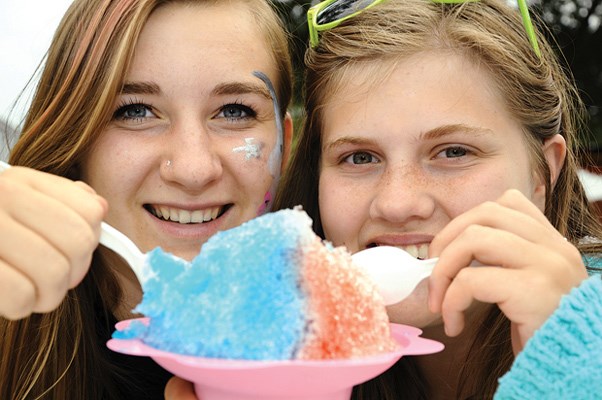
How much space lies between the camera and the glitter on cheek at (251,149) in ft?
6.28

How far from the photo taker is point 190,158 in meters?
1.74

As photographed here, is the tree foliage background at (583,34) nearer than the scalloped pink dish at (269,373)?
No

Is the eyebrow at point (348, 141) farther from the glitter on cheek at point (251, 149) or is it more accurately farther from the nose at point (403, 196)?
the glitter on cheek at point (251, 149)

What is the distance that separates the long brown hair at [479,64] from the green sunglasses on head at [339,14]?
2 cm

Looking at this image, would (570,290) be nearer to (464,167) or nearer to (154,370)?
(464,167)

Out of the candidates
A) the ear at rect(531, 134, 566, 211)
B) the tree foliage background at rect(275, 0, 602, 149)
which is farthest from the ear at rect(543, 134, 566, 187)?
the tree foliage background at rect(275, 0, 602, 149)

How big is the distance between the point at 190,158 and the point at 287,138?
543 mm

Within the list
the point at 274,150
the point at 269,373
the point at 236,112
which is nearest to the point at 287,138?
the point at 274,150

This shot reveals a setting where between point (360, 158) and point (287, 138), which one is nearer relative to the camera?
point (360, 158)

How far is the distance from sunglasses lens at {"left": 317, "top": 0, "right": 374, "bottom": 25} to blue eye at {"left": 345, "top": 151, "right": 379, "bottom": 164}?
442 mm

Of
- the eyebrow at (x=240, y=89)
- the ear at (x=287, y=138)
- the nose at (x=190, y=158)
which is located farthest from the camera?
the ear at (x=287, y=138)

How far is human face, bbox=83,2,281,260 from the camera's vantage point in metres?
1.81

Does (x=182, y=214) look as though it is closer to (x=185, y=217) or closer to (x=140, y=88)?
(x=185, y=217)

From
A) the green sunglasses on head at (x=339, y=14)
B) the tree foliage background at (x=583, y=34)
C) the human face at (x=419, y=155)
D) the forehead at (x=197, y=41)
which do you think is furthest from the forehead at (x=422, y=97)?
the tree foliage background at (x=583, y=34)
